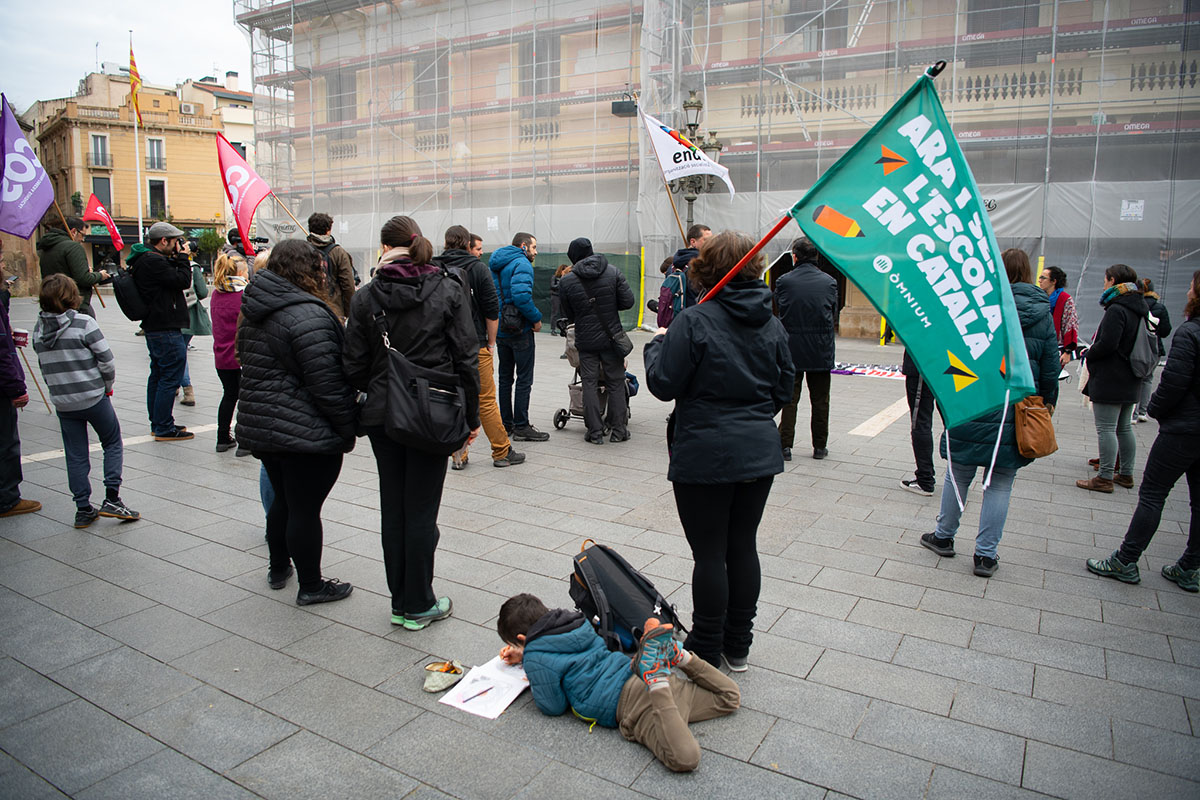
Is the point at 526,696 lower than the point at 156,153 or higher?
lower

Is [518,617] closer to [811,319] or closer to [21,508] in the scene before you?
[21,508]

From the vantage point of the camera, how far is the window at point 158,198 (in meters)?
57.1

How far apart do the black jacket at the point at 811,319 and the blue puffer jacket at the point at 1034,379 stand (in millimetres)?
2301

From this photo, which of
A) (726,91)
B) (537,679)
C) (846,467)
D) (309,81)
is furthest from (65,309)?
(309,81)

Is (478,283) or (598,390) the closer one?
(478,283)

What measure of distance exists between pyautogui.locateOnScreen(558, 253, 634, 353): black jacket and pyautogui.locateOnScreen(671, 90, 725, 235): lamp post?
871 centimetres

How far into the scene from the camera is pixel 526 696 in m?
3.26

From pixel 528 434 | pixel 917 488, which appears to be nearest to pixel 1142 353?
pixel 917 488

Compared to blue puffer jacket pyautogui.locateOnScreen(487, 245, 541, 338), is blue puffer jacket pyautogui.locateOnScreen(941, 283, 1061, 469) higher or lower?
lower

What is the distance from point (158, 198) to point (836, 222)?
64.7 m

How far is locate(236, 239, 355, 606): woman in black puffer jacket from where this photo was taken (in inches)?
147

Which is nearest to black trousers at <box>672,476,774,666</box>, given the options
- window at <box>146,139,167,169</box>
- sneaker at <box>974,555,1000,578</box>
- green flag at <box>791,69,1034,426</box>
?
green flag at <box>791,69,1034,426</box>

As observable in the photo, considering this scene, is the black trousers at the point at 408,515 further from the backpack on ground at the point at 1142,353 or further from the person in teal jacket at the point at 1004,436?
the backpack on ground at the point at 1142,353

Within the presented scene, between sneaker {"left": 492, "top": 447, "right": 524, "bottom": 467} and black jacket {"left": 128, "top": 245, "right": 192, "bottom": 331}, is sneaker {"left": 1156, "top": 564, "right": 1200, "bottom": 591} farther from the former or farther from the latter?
black jacket {"left": 128, "top": 245, "right": 192, "bottom": 331}
